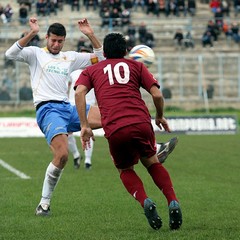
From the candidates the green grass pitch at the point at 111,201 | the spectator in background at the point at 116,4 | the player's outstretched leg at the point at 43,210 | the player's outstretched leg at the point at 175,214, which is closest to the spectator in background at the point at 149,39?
the spectator in background at the point at 116,4

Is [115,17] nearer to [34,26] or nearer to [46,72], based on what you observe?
[46,72]

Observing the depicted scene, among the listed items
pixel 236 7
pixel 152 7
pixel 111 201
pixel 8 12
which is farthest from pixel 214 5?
pixel 111 201

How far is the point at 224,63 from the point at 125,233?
33083mm

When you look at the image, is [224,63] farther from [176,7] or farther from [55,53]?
[55,53]

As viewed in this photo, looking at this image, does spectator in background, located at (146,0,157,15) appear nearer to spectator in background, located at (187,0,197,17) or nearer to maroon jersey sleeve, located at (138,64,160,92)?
spectator in background, located at (187,0,197,17)

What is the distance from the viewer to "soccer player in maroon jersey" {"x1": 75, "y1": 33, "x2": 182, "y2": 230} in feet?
27.6

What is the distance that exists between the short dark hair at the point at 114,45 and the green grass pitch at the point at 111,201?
186cm

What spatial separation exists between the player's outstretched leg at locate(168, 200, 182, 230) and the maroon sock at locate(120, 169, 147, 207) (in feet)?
1.07

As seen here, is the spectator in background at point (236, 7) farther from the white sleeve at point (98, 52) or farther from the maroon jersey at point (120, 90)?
the maroon jersey at point (120, 90)

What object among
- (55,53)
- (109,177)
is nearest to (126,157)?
(55,53)

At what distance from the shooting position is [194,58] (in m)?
41.1

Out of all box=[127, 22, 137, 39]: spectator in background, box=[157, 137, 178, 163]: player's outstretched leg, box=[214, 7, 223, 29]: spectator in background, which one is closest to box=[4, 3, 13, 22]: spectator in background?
box=[127, 22, 137, 39]: spectator in background

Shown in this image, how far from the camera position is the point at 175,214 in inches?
330

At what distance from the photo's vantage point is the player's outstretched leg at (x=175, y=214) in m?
8.36
